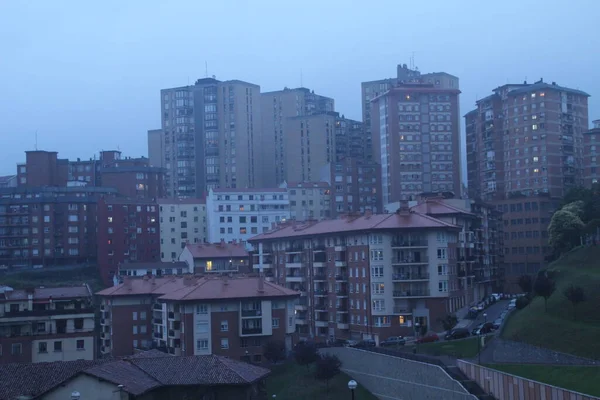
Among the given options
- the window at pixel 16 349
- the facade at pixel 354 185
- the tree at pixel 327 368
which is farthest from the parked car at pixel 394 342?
the facade at pixel 354 185

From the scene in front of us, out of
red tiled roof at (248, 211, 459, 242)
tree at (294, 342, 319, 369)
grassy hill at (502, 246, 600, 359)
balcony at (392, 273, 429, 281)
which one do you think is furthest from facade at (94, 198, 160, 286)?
grassy hill at (502, 246, 600, 359)

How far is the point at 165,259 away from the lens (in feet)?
357

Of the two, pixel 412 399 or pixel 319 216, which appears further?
pixel 319 216

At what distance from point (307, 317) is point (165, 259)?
3797cm

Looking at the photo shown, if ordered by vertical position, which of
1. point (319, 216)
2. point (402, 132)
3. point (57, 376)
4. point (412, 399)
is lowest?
point (412, 399)

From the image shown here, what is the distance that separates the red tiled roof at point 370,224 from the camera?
66.2 m

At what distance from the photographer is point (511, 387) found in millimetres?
37312

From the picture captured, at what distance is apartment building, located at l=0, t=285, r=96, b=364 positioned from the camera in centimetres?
5509

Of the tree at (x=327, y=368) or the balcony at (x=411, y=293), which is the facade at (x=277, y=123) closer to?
the balcony at (x=411, y=293)

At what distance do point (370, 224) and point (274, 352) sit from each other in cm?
1522

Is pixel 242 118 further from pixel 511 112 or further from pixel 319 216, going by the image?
pixel 511 112

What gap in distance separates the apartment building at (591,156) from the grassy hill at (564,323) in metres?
47.8

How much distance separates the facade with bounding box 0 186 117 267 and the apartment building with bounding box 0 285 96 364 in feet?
138

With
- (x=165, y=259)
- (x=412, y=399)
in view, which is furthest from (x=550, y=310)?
(x=165, y=259)
